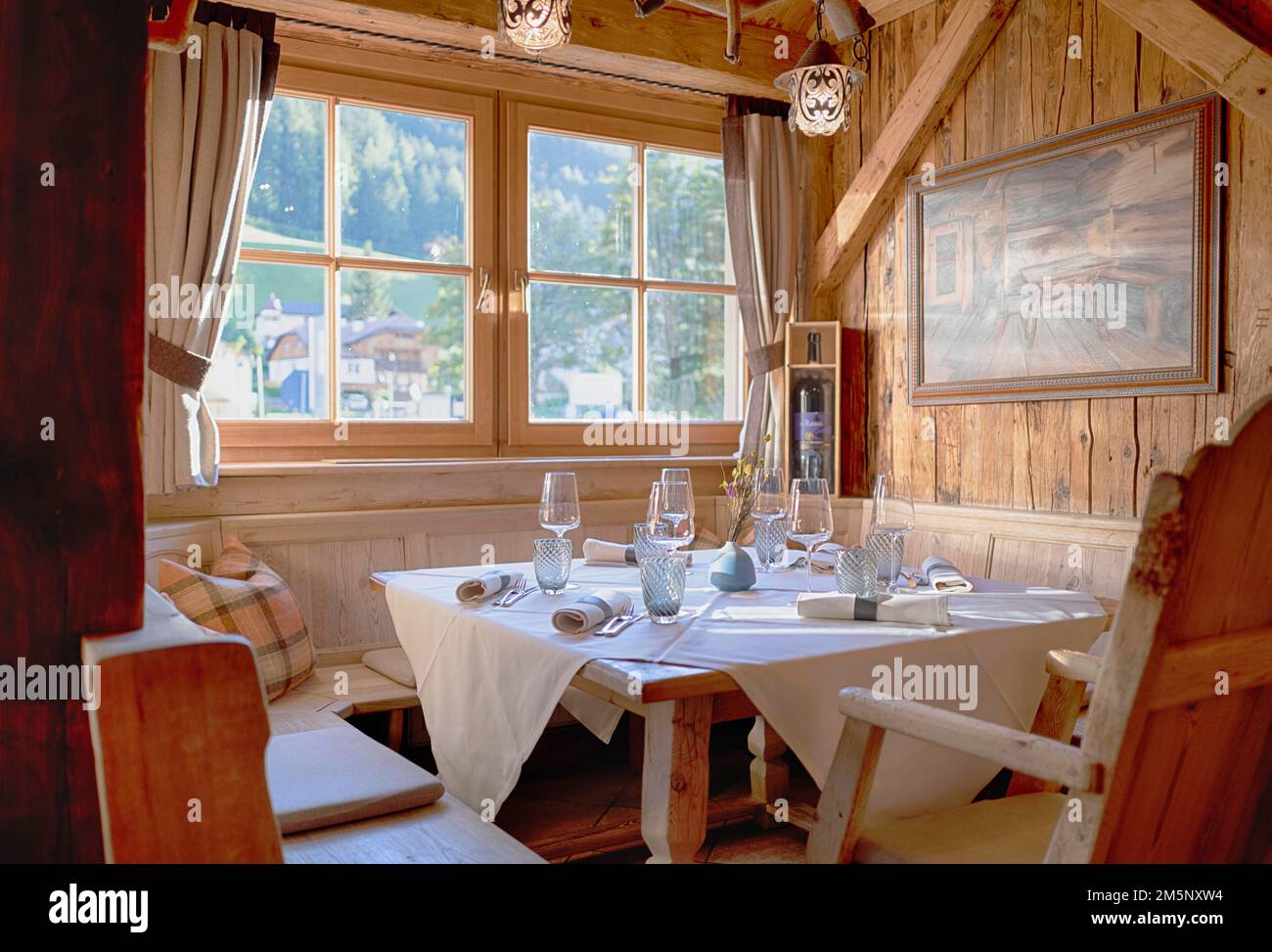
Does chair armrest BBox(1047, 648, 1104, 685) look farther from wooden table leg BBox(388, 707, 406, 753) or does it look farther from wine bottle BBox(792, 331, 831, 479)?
wine bottle BBox(792, 331, 831, 479)

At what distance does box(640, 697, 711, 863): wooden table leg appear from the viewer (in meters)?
1.68

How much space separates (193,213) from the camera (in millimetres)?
3201

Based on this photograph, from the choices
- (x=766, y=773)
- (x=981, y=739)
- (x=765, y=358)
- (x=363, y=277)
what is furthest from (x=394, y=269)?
(x=981, y=739)

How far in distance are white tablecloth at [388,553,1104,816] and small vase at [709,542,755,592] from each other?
1.2 inches

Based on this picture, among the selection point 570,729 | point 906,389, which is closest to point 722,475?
point 906,389

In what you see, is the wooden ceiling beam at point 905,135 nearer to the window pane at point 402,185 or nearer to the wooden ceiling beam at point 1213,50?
the wooden ceiling beam at point 1213,50

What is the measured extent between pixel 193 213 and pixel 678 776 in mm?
2487

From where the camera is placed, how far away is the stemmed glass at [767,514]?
8.48 feet

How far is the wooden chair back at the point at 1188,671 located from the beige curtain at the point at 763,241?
308 cm

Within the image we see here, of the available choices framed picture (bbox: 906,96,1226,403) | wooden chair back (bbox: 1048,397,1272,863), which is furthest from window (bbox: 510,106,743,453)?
wooden chair back (bbox: 1048,397,1272,863)

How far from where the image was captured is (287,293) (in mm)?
3607
